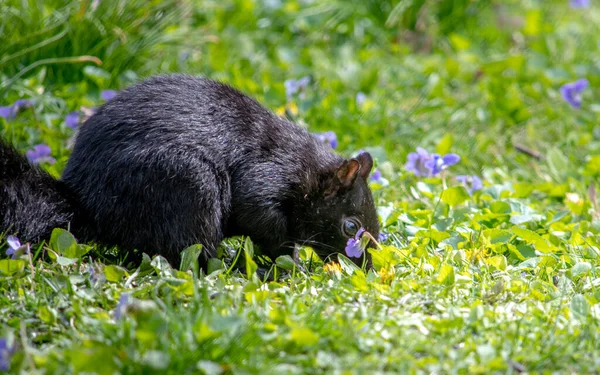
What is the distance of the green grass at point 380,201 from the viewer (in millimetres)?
2660

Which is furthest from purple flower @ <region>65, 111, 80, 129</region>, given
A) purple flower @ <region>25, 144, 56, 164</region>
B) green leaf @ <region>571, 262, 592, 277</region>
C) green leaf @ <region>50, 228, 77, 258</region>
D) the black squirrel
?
green leaf @ <region>571, 262, 592, 277</region>

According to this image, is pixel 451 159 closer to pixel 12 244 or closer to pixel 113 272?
pixel 113 272

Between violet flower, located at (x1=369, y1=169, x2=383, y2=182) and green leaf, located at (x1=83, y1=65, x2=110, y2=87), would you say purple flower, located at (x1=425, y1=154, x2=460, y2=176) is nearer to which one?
violet flower, located at (x1=369, y1=169, x2=383, y2=182)

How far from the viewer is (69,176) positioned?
3570 mm

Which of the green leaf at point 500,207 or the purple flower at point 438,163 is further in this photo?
the purple flower at point 438,163

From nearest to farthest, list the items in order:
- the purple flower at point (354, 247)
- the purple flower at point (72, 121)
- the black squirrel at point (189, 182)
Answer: the black squirrel at point (189, 182), the purple flower at point (354, 247), the purple flower at point (72, 121)

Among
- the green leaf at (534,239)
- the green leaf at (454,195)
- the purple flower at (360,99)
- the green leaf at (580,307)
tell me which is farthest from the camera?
the purple flower at (360,99)

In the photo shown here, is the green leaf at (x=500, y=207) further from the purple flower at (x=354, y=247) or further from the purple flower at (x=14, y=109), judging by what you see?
the purple flower at (x=14, y=109)

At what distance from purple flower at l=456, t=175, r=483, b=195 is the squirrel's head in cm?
84

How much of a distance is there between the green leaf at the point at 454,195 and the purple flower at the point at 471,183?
0.30m

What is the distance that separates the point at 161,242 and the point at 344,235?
2.94 feet

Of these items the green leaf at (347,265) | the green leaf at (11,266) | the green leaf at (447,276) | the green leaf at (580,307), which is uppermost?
the green leaf at (11,266)

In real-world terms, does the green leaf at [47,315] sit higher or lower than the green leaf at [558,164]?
higher

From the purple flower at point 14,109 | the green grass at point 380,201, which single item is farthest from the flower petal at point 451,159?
the purple flower at point 14,109
